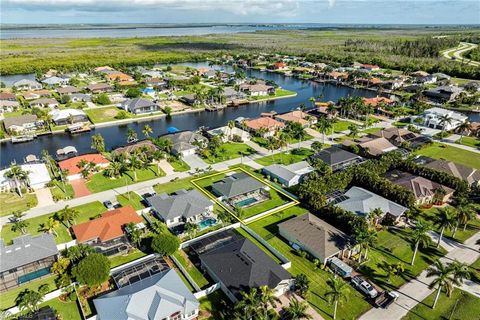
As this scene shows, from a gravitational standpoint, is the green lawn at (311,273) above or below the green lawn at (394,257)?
above

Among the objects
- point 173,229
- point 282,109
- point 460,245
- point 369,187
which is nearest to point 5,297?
point 173,229

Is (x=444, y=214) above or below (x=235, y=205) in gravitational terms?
above

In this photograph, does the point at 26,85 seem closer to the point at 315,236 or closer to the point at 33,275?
the point at 33,275

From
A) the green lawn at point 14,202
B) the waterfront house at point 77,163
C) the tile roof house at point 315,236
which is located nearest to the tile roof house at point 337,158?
the tile roof house at point 315,236

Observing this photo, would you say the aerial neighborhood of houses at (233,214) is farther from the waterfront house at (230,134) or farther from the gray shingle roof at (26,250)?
the waterfront house at (230,134)

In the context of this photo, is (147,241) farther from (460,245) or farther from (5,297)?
(460,245)

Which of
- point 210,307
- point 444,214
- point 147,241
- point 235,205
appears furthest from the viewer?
point 235,205

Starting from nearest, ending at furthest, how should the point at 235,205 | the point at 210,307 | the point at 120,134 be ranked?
1. the point at 210,307
2. the point at 235,205
3. the point at 120,134
